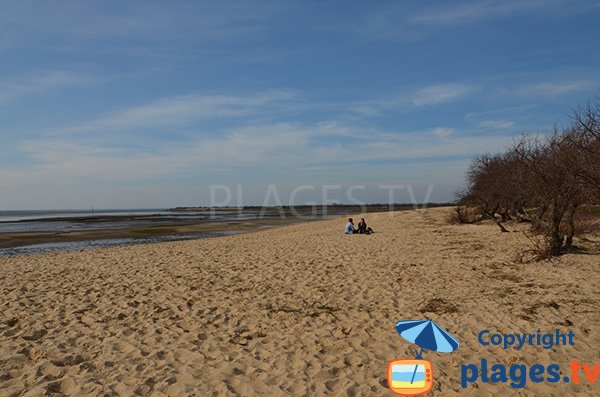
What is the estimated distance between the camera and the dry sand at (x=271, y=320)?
5.26 m

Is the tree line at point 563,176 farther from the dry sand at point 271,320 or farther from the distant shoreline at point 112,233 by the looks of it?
the distant shoreline at point 112,233

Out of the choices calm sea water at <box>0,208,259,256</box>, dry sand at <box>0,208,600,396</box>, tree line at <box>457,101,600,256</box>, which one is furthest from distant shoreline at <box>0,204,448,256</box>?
tree line at <box>457,101,600,256</box>

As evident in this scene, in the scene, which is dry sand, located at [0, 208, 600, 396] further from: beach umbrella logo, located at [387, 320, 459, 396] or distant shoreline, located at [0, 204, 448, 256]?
distant shoreline, located at [0, 204, 448, 256]

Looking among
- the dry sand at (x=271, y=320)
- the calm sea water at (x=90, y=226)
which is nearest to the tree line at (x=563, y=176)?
the dry sand at (x=271, y=320)

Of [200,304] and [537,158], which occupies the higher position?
[537,158]

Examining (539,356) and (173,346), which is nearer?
(539,356)

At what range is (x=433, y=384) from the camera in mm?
5012

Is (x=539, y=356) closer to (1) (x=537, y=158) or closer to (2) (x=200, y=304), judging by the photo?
(2) (x=200, y=304)

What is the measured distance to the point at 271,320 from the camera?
7637 millimetres

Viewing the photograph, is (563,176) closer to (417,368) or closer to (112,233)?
(417,368)

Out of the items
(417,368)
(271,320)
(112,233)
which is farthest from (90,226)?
(417,368)

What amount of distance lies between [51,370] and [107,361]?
26.0 inches

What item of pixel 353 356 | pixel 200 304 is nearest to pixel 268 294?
pixel 200 304

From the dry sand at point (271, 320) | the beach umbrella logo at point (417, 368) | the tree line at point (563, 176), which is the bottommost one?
the dry sand at point (271, 320)
